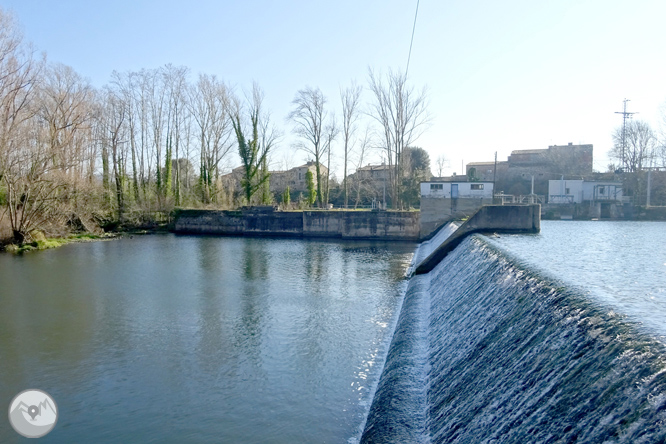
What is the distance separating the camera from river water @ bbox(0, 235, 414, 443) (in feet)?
20.9

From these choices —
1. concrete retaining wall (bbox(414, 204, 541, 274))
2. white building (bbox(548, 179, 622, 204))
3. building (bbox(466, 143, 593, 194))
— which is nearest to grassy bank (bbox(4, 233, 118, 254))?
concrete retaining wall (bbox(414, 204, 541, 274))

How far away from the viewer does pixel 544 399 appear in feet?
13.6

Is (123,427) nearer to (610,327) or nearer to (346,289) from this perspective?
(610,327)

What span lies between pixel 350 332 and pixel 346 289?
14.6 feet

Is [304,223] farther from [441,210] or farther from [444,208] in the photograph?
[444,208]

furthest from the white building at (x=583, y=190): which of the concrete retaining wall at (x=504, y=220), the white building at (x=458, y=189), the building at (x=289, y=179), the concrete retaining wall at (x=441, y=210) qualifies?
the building at (x=289, y=179)

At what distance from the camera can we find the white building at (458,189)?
1211 inches

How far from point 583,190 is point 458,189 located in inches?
586

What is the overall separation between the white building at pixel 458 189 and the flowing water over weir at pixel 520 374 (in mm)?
22711

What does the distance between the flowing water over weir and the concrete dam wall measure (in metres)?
21.0

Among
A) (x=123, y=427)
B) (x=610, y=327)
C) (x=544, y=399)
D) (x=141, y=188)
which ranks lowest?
(x=123, y=427)

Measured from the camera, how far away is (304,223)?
32.5 metres

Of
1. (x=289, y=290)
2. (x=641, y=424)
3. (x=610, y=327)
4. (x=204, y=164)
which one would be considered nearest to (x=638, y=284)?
(x=610, y=327)

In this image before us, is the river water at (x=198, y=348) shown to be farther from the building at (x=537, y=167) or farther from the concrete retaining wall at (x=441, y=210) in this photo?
the building at (x=537, y=167)
